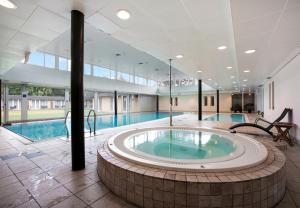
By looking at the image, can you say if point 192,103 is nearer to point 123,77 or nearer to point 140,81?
point 140,81

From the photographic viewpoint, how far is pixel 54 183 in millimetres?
2000

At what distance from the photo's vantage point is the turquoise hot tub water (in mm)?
3156

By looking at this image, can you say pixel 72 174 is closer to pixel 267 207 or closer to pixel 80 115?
pixel 80 115

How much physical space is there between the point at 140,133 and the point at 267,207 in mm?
3039

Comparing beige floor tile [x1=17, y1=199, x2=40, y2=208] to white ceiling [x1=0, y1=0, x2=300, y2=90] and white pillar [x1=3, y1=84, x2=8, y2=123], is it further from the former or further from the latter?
white pillar [x1=3, y1=84, x2=8, y2=123]

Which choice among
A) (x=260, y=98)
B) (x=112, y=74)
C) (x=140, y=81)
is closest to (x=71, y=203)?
(x=112, y=74)

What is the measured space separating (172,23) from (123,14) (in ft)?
2.83

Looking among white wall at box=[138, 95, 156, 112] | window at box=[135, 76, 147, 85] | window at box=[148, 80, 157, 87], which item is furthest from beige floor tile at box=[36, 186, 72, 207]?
white wall at box=[138, 95, 156, 112]

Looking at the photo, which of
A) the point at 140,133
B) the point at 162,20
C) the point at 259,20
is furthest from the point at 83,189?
the point at 259,20

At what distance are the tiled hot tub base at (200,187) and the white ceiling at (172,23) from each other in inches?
81.3

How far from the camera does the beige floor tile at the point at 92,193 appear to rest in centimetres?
168

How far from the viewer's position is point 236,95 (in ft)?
57.0

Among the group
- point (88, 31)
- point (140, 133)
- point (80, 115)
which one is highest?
point (88, 31)

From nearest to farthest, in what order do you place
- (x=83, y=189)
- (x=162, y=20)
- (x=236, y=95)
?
(x=83, y=189) → (x=162, y=20) → (x=236, y=95)
